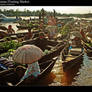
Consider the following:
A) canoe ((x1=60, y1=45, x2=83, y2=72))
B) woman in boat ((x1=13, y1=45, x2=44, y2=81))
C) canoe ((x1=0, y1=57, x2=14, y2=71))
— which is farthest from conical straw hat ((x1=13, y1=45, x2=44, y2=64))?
canoe ((x1=60, y1=45, x2=83, y2=72))

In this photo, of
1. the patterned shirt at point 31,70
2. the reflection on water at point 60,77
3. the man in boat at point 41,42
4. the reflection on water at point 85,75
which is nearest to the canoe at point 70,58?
the reflection on water at point 60,77

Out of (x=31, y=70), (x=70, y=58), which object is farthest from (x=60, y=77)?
(x=31, y=70)

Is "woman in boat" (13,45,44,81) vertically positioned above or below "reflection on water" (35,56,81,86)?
above

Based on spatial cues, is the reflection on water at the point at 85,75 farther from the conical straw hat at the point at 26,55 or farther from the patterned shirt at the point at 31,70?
the conical straw hat at the point at 26,55

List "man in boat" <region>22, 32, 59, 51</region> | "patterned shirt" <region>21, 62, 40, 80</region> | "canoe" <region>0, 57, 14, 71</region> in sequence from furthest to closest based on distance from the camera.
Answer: "man in boat" <region>22, 32, 59, 51</region>
"canoe" <region>0, 57, 14, 71</region>
"patterned shirt" <region>21, 62, 40, 80</region>

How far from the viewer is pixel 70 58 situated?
10383 millimetres

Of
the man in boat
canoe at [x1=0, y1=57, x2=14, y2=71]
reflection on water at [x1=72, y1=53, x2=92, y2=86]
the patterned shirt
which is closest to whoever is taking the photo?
the patterned shirt

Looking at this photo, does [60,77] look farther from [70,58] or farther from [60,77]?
[70,58]

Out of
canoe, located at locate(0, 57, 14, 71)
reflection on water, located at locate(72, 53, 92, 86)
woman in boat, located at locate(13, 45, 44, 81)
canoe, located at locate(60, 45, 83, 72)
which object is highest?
woman in boat, located at locate(13, 45, 44, 81)

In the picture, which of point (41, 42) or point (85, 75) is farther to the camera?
point (41, 42)

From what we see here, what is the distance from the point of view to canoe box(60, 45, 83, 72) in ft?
28.0

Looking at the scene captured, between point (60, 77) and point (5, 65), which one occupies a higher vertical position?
point (5, 65)

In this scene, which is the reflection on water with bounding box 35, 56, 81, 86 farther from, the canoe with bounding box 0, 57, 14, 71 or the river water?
the canoe with bounding box 0, 57, 14, 71

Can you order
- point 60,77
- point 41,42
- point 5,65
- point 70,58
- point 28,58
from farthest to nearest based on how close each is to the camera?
point 41,42 → point 70,58 → point 60,77 → point 5,65 → point 28,58
